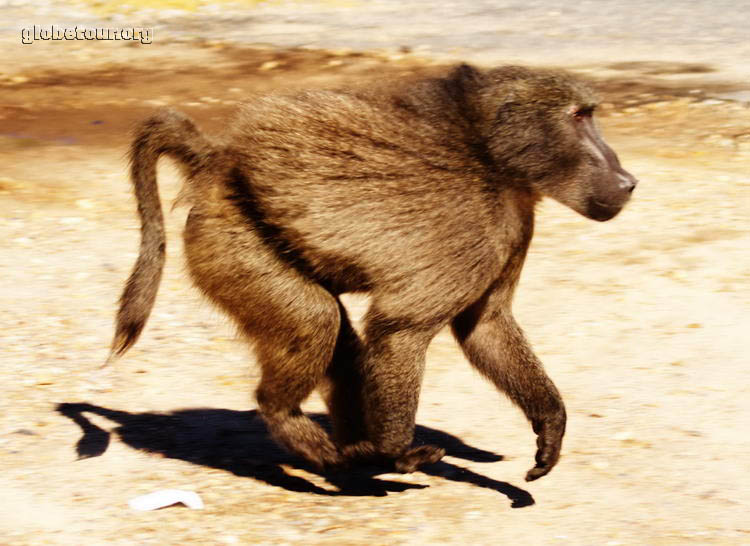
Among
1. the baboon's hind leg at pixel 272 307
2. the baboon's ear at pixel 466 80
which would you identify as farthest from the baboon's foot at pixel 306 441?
the baboon's ear at pixel 466 80

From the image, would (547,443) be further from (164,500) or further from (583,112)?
(164,500)

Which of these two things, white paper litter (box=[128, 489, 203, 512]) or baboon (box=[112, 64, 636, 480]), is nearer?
baboon (box=[112, 64, 636, 480])

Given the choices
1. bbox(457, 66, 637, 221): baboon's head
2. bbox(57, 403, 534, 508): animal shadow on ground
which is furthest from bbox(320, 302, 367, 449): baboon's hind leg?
bbox(457, 66, 637, 221): baboon's head

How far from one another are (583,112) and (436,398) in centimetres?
167

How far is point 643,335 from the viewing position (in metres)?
6.08

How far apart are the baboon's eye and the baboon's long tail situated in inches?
49.5

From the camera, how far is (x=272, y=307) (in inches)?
170

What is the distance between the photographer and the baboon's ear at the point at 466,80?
14.5 feet

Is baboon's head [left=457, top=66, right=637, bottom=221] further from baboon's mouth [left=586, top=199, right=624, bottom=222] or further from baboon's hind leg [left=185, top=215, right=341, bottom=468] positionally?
baboon's hind leg [left=185, top=215, right=341, bottom=468]

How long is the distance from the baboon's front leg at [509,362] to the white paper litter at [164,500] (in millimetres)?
1106

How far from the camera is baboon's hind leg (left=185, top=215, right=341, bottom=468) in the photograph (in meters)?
4.32

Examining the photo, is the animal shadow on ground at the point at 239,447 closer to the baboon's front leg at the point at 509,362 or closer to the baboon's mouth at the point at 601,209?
the baboon's front leg at the point at 509,362

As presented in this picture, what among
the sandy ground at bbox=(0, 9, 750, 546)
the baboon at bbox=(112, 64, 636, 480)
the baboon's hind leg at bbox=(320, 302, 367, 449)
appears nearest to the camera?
the baboon at bbox=(112, 64, 636, 480)

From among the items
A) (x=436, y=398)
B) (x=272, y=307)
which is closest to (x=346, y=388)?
(x=272, y=307)
